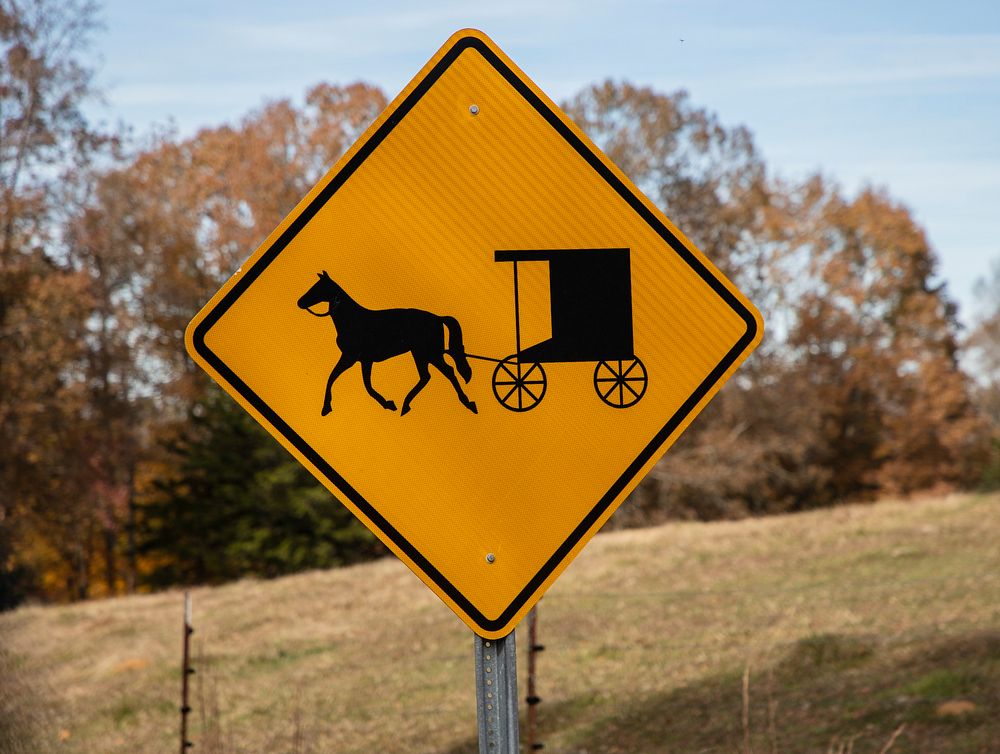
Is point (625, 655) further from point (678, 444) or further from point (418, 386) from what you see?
point (678, 444)

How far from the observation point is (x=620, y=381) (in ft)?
7.02

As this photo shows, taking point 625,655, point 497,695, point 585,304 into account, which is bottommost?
point 625,655

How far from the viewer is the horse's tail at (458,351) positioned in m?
2.09

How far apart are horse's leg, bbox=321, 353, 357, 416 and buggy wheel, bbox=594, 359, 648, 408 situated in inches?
17.8

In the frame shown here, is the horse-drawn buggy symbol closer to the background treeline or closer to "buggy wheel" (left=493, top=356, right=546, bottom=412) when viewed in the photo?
"buggy wheel" (left=493, top=356, right=546, bottom=412)

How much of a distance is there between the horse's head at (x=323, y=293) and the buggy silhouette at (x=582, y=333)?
269mm

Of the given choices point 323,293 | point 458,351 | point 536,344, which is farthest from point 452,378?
point 323,293

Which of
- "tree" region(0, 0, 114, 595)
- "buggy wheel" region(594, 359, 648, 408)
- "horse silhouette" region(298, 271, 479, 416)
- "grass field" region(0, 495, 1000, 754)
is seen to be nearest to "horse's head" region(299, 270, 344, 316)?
"horse silhouette" region(298, 271, 479, 416)

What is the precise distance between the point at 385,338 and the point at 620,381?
1.45 feet

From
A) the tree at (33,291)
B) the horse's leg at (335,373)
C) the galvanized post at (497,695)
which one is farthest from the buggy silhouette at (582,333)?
the tree at (33,291)

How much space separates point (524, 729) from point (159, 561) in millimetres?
27661

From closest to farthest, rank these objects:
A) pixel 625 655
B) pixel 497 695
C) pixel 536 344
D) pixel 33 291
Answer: pixel 497 695, pixel 536 344, pixel 625 655, pixel 33 291

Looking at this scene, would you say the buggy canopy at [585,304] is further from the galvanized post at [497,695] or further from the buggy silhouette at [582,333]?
the galvanized post at [497,695]

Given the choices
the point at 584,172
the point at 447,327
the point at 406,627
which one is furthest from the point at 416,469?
the point at 406,627
